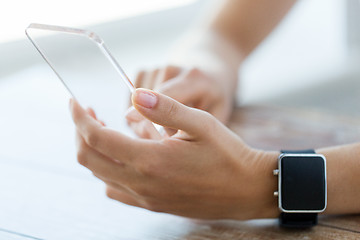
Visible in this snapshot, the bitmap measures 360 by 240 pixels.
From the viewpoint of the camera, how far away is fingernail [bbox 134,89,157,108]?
52 centimetres

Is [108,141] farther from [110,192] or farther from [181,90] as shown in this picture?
[181,90]

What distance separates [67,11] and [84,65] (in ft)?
3.24

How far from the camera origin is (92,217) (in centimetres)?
68

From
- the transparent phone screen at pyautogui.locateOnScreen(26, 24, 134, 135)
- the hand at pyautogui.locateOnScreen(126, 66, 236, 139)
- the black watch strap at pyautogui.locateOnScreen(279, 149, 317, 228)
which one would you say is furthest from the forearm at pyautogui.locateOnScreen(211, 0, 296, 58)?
the black watch strap at pyautogui.locateOnScreen(279, 149, 317, 228)

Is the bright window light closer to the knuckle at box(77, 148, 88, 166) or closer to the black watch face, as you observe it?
the knuckle at box(77, 148, 88, 166)

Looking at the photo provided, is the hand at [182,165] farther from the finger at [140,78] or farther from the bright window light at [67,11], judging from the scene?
the bright window light at [67,11]

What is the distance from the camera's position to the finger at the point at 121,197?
0.66 meters

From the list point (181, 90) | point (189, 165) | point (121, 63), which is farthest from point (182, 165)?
point (121, 63)

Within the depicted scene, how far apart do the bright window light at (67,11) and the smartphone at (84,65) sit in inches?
19.9

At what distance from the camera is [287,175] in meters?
0.61

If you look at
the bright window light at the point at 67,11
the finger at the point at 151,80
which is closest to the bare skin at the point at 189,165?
the finger at the point at 151,80

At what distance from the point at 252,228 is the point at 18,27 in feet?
3.90

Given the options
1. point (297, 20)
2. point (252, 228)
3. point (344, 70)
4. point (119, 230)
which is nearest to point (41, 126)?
point (119, 230)

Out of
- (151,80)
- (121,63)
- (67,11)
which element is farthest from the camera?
(67,11)
